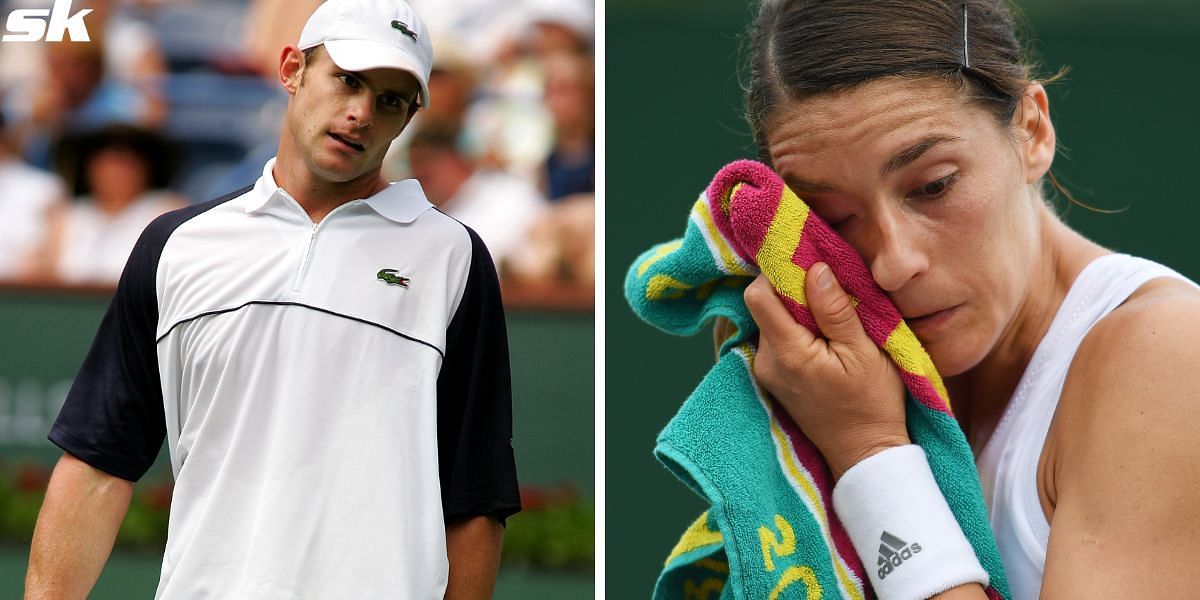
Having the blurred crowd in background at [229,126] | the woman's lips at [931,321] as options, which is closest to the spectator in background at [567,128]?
the blurred crowd in background at [229,126]

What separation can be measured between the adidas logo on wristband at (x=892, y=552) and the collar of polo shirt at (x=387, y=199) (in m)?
0.62

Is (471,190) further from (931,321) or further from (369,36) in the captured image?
(931,321)

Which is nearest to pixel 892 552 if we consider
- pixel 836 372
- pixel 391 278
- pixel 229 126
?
pixel 836 372

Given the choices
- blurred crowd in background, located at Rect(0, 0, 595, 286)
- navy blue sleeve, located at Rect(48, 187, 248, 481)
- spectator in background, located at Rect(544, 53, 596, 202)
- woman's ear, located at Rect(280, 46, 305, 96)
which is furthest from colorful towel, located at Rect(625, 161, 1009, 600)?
spectator in background, located at Rect(544, 53, 596, 202)

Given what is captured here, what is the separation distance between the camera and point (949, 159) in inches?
51.2

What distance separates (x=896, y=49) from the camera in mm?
1332

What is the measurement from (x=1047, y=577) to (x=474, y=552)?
23.8 inches

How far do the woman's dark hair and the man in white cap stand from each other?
0.41m

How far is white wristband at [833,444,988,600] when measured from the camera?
1271 millimetres

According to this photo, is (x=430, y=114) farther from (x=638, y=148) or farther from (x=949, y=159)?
(x=638, y=148)

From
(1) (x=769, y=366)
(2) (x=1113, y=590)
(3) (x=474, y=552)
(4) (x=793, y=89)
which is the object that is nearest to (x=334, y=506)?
(3) (x=474, y=552)

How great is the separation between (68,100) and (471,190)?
589 mm

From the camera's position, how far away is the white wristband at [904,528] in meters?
1.27

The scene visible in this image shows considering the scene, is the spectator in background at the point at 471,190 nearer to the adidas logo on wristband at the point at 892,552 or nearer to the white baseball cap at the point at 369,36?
the white baseball cap at the point at 369,36
